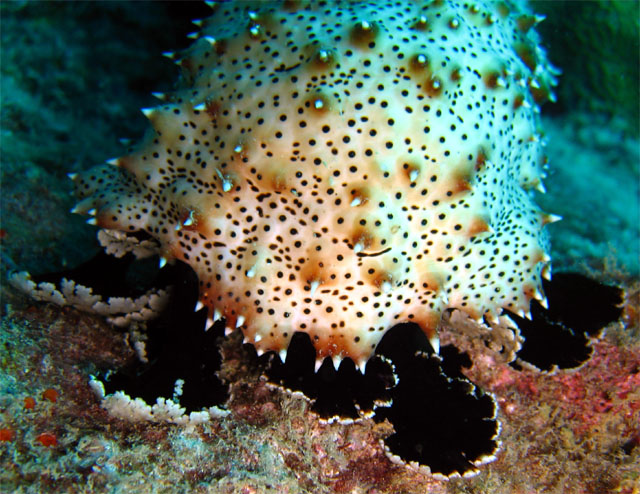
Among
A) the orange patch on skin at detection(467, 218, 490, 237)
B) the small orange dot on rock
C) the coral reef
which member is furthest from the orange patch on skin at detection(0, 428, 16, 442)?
the orange patch on skin at detection(467, 218, 490, 237)

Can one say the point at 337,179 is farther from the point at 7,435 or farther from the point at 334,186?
the point at 7,435

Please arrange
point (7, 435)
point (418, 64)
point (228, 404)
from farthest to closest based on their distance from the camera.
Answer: point (228, 404) < point (418, 64) < point (7, 435)

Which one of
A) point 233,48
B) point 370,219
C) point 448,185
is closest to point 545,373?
point 448,185

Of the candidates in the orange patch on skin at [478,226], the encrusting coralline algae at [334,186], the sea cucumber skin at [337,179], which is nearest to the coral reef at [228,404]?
the encrusting coralline algae at [334,186]

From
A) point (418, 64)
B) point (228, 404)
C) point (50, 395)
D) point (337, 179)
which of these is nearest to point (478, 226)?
point (337, 179)

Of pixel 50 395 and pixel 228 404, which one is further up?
pixel 50 395

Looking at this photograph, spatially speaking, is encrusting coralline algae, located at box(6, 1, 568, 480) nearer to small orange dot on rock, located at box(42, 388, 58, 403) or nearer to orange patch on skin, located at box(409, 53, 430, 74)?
orange patch on skin, located at box(409, 53, 430, 74)

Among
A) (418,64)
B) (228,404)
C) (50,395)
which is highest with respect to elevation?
(418,64)

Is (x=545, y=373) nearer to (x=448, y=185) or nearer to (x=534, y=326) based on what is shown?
(x=534, y=326)

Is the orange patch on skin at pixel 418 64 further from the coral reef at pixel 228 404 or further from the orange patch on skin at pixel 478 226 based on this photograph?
the coral reef at pixel 228 404

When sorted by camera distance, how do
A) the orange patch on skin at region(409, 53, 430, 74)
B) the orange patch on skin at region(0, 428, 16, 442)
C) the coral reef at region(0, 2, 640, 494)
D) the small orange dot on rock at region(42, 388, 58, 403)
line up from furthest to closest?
1. the orange patch on skin at region(409, 53, 430, 74)
2. the small orange dot on rock at region(42, 388, 58, 403)
3. the coral reef at region(0, 2, 640, 494)
4. the orange patch on skin at region(0, 428, 16, 442)
